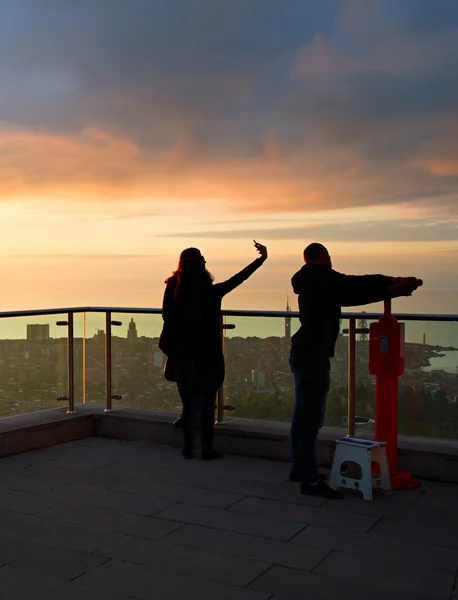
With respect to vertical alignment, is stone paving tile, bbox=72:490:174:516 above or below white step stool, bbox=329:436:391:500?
below

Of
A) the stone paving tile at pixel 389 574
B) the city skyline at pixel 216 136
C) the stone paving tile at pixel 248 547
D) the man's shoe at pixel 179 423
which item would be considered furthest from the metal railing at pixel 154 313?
the stone paving tile at pixel 389 574

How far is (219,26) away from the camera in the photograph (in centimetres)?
934

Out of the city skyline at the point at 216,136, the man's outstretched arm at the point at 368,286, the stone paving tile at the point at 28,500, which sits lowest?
the stone paving tile at the point at 28,500

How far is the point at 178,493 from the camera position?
5.74 meters

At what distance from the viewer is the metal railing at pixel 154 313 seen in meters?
6.44

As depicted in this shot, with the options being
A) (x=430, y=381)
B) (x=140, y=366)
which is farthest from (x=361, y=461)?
(x=140, y=366)

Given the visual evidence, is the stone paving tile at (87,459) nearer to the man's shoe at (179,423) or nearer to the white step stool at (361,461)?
the man's shoe at (179,423)

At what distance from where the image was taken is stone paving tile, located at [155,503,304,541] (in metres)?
4.87

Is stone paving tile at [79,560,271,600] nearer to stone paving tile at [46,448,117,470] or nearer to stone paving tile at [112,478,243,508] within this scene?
stone paving tile at [112,478,243,508]

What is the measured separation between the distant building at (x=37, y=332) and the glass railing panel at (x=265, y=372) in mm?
1780

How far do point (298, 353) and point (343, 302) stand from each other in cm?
52

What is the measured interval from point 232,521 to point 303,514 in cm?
49

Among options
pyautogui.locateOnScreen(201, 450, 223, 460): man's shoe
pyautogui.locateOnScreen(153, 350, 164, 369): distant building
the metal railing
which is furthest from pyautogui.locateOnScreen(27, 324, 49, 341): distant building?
pyautogui.locateOnScreen(201, 450, 223, 460): man's shoe

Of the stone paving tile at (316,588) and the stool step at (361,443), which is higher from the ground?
the stool step at (361,443)
